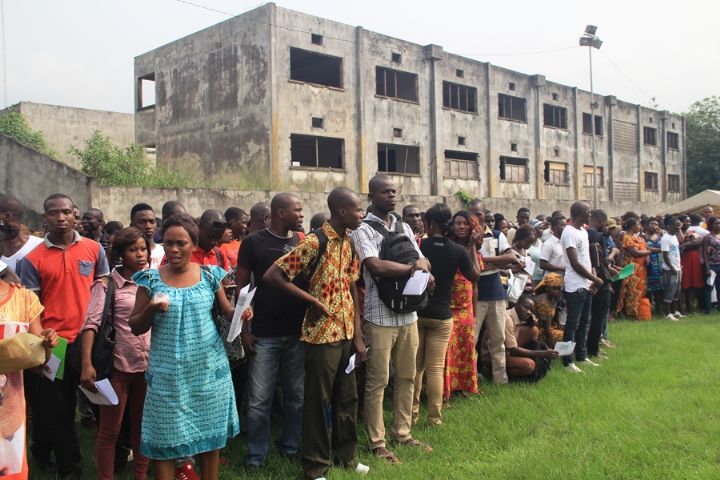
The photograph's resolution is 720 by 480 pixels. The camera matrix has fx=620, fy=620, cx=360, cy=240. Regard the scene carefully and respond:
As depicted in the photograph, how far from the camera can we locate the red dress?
6.10 m

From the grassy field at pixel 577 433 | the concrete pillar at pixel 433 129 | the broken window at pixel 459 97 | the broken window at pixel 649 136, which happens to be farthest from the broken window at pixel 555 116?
the grassy field at pixel 577 433

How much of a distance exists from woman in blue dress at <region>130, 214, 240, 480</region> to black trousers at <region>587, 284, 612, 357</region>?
5768mm

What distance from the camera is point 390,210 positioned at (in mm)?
4809

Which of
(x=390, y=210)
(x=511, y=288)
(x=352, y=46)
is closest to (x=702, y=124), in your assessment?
(x=352, y=46)

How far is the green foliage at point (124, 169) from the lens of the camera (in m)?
16.1

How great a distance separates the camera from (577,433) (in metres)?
5.08

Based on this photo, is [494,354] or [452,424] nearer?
[452,424]

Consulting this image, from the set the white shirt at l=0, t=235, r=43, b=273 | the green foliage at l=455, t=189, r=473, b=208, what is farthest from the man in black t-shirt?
the green foliage at l=455, t=189, r=473, b=208

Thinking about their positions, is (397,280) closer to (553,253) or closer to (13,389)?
(13,389)

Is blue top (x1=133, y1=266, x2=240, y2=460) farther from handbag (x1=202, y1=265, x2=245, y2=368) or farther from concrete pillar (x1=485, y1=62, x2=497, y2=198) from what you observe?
concrete pillar (x1=485, y1=62, x2=497, y2=198)

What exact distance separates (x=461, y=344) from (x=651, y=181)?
3626cm

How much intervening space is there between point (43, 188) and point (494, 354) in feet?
36.7

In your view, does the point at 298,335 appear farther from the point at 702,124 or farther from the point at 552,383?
the point at 702,124

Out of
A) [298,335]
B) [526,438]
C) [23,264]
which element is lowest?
[526,438]
